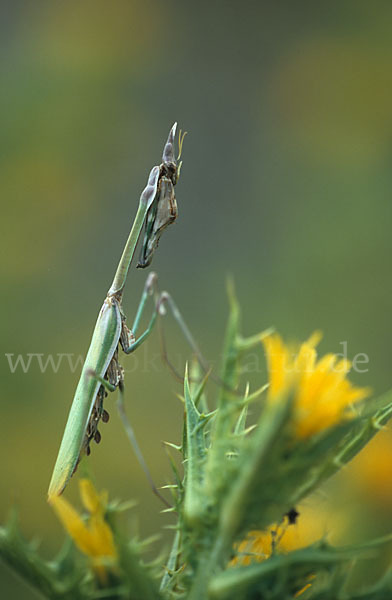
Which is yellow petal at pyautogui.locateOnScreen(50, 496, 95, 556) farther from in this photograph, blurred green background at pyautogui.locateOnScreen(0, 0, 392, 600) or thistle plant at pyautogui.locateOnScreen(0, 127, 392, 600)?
blurred green background at pyautogui.locateOnScreen(0, 0, 392, 600)

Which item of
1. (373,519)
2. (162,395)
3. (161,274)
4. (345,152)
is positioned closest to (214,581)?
(373,519)

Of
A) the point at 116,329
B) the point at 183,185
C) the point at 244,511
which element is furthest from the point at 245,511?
the point at 183,185

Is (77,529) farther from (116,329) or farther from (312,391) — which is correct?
(116,329)

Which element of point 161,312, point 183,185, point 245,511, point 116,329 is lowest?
point 245,511

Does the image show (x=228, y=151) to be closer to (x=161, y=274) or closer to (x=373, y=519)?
(x=161, y=274)

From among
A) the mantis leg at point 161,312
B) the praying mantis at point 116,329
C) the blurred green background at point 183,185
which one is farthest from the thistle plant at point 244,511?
the blurred green background at point 183,185
